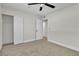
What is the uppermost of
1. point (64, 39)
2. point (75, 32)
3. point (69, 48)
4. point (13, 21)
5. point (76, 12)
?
point (76, 12)

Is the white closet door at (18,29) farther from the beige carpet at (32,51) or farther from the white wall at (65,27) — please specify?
the white wall at (65,27)

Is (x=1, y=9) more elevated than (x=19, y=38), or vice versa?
(x=1, y=9)

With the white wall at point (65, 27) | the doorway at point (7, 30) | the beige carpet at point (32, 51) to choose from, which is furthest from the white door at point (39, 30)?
the doorway at point (7, 30)

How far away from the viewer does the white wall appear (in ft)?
10.5

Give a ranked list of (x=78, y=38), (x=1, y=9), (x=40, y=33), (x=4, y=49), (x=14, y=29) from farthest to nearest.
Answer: (x=40, y=33) < (x=14, y=29) < (x=78, y=38) < (x=4, y=49) < (x=1, y=9)

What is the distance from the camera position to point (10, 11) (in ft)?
10.2

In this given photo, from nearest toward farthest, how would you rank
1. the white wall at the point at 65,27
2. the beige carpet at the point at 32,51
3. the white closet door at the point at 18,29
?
the beige carpet at the point at 32,51 → the white wall at the point at 65,27 → the white closet door at the point at 18,29

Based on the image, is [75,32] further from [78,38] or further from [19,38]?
[19,38]

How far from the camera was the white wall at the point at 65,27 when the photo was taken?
321 cm

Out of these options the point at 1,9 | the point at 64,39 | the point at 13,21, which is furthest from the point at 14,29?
the point at 64,39

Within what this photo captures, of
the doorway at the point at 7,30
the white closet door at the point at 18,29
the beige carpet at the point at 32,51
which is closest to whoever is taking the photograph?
the beige carpet at the point at 32,51

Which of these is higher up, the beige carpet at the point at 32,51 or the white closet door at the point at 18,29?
the white closet door at the point at 18,29

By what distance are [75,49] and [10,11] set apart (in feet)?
9.93

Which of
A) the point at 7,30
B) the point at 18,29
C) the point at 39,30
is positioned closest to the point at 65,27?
the point at 39,30
